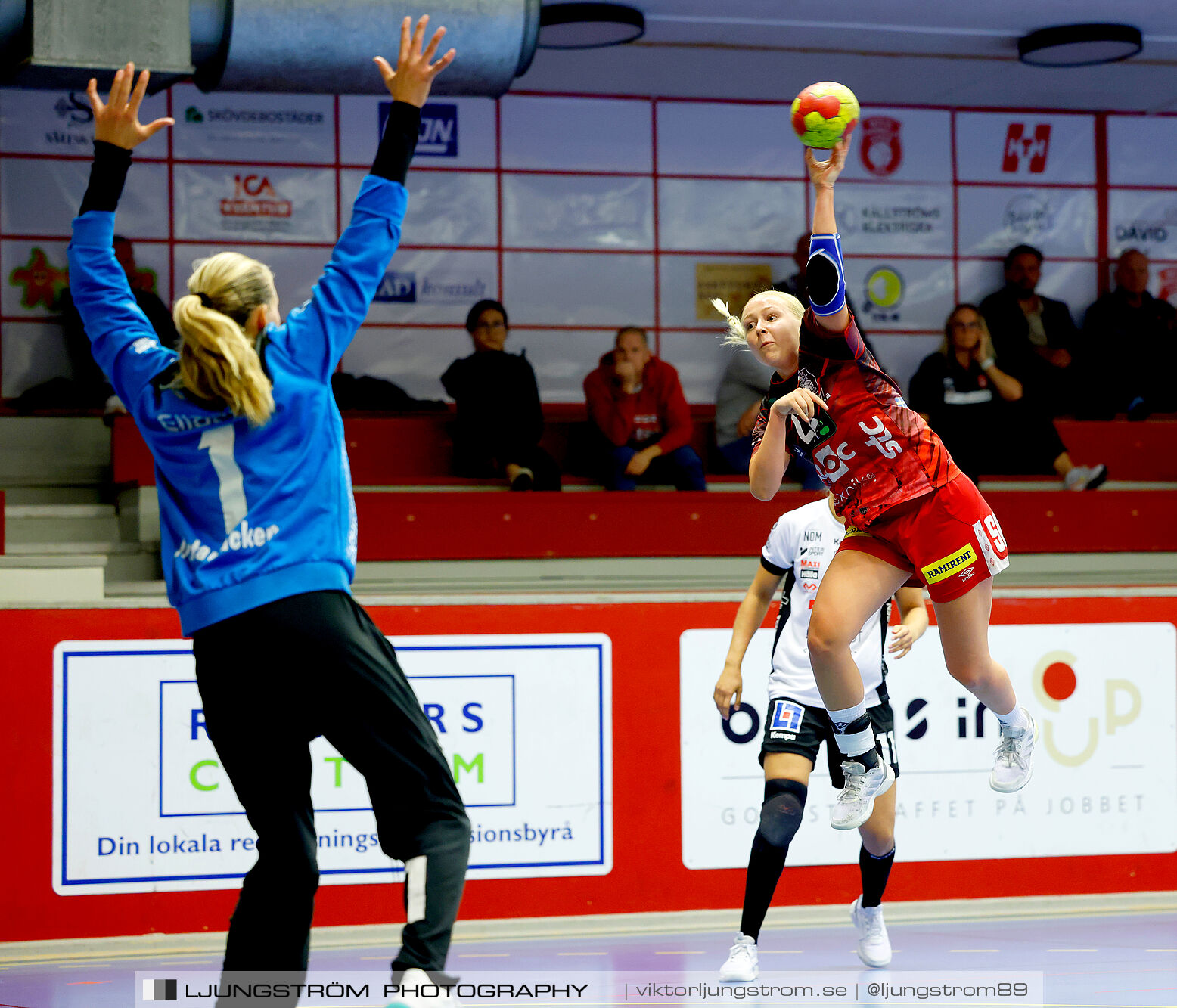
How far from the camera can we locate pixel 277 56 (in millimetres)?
6383

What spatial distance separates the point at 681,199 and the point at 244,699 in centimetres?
868

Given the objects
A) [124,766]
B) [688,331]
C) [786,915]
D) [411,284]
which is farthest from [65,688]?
[688,331]

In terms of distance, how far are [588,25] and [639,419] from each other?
2.66 m

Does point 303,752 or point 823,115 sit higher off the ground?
point 823,115

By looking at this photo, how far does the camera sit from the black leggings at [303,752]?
2.96 m

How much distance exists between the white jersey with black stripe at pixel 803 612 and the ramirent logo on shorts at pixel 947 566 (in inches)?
30.8

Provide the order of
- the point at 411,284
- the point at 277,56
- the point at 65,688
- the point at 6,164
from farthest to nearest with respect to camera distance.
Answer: the point at 411,284 < the point at 6,164 < the point at 277,56 < the point at 65,688

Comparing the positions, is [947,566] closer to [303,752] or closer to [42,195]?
[303,752]

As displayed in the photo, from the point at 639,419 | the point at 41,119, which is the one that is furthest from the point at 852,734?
the point at 41,119

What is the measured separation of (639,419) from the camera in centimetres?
889

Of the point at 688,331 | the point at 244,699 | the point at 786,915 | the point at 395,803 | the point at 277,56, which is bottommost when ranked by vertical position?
the point at 786,915

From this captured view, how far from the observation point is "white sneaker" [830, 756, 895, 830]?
4160mm

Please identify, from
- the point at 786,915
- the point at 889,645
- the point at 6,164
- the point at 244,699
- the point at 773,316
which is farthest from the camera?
the point at 6,164

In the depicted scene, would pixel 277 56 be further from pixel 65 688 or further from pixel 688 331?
pixel 688 331
